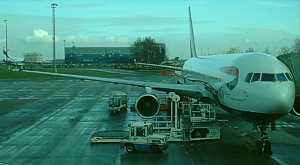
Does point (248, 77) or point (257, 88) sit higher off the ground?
point (248, 77)

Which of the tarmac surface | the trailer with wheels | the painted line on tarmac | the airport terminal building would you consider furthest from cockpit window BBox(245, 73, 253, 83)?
the airport terminal building

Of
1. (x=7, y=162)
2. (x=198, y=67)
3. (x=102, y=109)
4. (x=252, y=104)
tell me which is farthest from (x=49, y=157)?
(x=102, y=109)

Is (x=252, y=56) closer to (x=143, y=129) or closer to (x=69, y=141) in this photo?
(x=143, y=129)

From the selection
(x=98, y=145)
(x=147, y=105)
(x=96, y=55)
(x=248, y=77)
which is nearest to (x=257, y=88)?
(x=248, y=77)

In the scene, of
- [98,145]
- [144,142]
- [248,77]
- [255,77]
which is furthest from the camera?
[98,145]

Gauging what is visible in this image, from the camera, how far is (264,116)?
58.6 feet

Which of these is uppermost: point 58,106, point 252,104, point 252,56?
point 252,56

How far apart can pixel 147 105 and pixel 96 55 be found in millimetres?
169884

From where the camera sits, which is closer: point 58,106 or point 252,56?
point 252,56

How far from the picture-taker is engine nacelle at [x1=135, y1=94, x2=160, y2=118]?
24.3 metres

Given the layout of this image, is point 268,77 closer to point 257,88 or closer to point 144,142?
point 257,88

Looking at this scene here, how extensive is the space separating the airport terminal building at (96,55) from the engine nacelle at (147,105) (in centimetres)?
16238

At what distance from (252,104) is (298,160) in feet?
9.01

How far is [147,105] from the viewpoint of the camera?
24453mm
